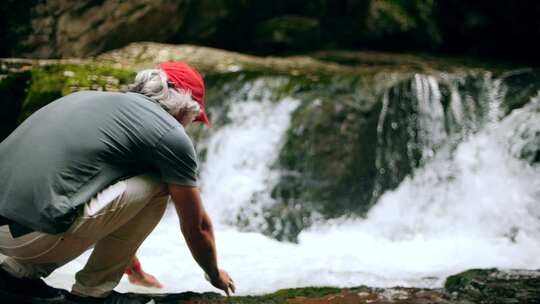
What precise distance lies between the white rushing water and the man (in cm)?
83

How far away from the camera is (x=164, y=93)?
265 centimetres

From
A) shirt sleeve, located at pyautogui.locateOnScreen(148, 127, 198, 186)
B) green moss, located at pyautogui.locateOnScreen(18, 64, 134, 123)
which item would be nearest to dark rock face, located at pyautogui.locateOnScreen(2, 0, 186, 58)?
green moss, located at pyautogui.locateOnScreen(18, 64, 134, 123)

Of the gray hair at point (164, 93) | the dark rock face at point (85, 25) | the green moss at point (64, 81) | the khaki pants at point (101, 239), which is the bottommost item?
the khaki pants at point (101, 239)

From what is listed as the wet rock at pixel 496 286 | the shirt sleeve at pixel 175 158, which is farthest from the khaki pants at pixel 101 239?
the wet rock at pixel 496 286

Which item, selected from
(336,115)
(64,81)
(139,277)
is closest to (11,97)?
(64,81)

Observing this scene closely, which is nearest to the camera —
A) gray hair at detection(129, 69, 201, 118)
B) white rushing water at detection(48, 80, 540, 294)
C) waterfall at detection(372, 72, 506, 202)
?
gray hair at detection(129, 69, 201, 118)

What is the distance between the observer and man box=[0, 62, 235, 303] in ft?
8.00

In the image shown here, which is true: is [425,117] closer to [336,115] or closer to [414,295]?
[336,115]

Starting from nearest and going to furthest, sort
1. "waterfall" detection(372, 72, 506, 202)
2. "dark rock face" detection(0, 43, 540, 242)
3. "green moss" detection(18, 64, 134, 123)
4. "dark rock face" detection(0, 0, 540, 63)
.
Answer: "green moss" detection(18, 64, 134, 123) → "dark rock face" detection(0, 43, 540, 242) → "waterfall" detection(372, 72, 506, 202) → "dark rock face" detection(0, 0, 540, 63)

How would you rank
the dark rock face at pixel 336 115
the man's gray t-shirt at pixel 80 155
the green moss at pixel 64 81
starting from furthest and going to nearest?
1. the dark rock face at pixel 336 115
2. the green moss at pixel 64 81
3. the man's gray t-shirt at pixel 80 155

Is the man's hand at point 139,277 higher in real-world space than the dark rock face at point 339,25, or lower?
lower

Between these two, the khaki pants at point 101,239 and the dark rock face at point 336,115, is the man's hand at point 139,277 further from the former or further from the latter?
the dark rock face at point 336,115

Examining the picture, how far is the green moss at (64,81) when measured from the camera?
5.53m

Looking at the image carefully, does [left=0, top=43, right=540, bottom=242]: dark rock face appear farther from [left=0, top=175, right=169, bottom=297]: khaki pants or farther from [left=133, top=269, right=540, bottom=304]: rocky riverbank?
[left=0, top=175, right=169, bottom=297]: khaki pants
